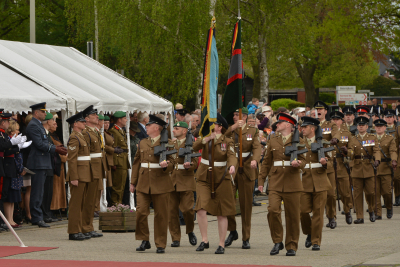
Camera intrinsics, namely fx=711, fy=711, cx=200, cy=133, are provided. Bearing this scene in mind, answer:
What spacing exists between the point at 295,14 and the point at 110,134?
2466cm

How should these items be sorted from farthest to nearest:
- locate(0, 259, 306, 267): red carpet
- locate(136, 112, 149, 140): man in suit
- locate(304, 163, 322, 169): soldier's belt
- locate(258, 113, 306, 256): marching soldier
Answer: locate(136, 112, 149, 140): man in suit
locate(304, 163, 322, 169): soldier's belt
locate(258, 113, 306, 256): marching soldier
locate(0, 259, 306, 267): red carpet

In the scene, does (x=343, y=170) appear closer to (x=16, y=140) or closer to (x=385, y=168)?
(x=385, y=168)

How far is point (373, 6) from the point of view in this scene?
3186 cm

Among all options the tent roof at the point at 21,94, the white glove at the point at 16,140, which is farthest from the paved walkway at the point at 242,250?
the tent roof at the point at 21,94

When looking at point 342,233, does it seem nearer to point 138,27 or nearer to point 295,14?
point 138,27

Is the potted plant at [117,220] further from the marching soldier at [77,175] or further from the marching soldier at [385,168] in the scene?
the marching soldier at [385,168]

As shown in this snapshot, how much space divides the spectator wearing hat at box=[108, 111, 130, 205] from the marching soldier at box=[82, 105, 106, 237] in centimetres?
233

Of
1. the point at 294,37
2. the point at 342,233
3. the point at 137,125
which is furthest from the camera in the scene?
the point at 294,37

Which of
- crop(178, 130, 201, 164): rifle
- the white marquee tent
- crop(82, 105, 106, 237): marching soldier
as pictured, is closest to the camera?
crop(178, 130, 201, 164): rifle

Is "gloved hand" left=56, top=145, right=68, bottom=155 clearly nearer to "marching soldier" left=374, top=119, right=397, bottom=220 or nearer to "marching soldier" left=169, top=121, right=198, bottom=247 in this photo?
"marching soldier" left=169, top=121, right=198, bottom=247

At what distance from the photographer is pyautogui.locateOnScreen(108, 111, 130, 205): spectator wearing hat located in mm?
14874

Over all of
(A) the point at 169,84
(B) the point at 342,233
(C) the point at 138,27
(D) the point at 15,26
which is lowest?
(B) the point at 342,233

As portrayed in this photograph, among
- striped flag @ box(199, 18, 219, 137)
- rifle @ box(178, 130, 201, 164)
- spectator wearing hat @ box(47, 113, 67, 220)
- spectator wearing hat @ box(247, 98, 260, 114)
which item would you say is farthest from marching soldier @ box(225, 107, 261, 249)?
spectator wearing hat @ box(247, 98, 260, 114)

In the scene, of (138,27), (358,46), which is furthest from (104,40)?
(358,46)
